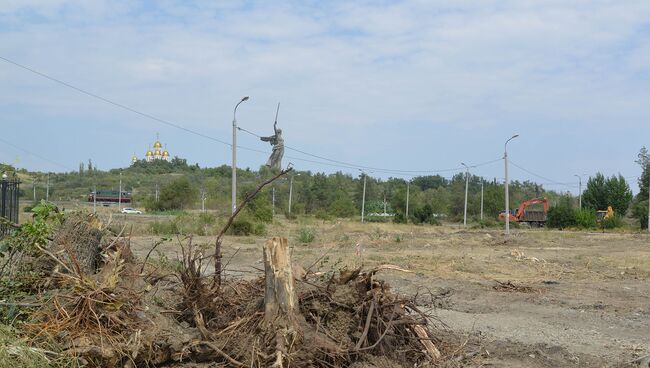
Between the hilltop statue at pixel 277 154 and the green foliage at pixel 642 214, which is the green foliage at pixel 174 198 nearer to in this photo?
the green foliage at pixel 642 214

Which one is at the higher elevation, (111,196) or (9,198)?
(111,196)

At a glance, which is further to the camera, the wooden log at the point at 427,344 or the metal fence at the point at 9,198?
the metal fence at the point at 9,198

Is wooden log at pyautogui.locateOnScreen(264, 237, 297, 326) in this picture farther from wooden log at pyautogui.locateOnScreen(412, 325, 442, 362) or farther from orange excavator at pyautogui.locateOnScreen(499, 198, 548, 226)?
orange excavator at pyautogui.locateOnScreen(499, 198, 548, 226)

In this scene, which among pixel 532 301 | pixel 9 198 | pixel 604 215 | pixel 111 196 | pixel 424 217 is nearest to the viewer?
pixel 532 301

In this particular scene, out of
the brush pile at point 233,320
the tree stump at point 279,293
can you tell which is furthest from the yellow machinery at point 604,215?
the tree stump at point 279,293

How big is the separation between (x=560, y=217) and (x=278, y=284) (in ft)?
184

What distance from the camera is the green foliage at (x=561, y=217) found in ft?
188

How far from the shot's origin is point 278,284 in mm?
6219

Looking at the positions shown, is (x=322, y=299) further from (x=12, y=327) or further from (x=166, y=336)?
(x=12, y=327)

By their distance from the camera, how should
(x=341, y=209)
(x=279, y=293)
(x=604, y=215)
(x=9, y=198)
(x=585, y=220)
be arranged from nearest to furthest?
(x=279, y=293) → (x=9, y=198) → (x=585, y=220) → (x=604, y=215) → (x=341, y=209)

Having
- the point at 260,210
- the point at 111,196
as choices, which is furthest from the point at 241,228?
the point at 111,196

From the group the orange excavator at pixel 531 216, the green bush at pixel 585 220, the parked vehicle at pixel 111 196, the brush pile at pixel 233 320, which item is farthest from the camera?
the parked vehicle at pixel 111 196

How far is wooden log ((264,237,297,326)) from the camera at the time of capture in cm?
614

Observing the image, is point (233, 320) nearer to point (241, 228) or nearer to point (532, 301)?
point (532, 301)
